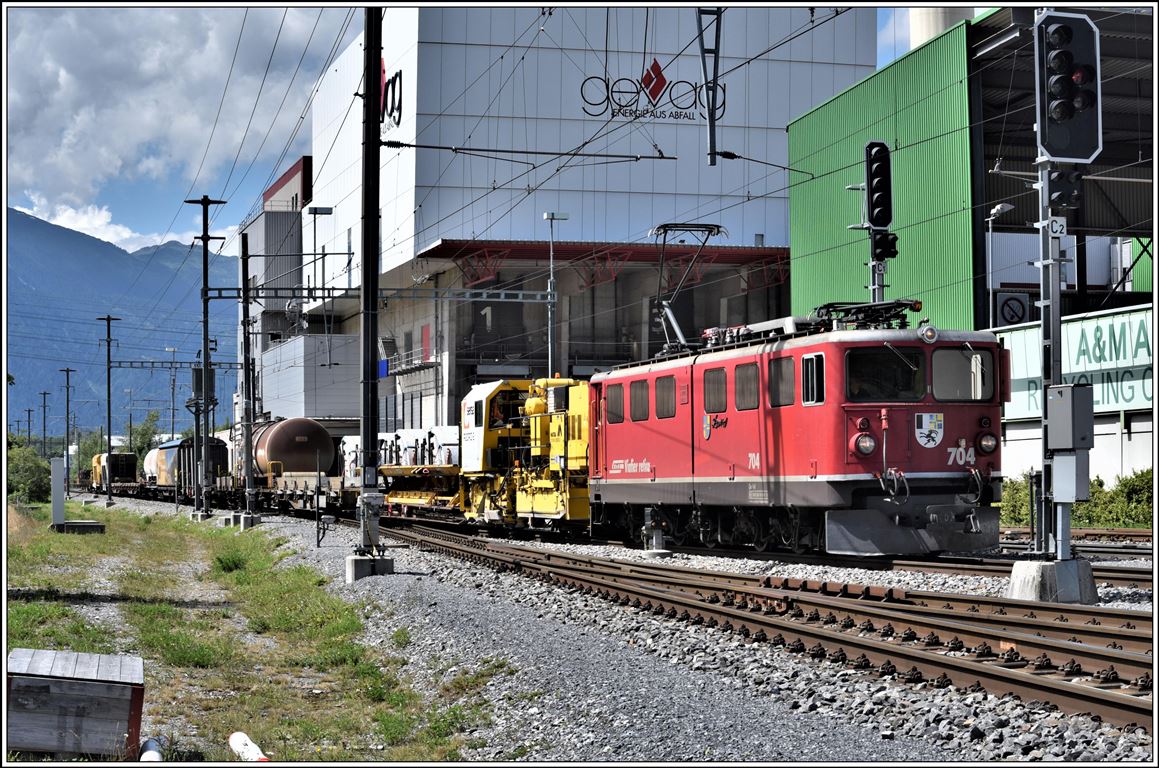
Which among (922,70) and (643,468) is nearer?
(643,468)

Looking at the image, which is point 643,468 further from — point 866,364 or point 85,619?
point 85,619

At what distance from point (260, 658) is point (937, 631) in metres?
7.35

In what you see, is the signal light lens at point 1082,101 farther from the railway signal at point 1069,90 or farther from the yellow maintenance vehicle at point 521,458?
the yellow maintenance vehicle at point 521,458

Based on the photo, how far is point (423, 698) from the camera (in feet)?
37.0

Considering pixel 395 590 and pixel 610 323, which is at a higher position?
pixel 610 323

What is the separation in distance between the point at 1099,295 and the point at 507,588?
128 ft

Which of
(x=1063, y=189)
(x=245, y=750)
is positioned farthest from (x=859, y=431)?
(x=245, y=750)

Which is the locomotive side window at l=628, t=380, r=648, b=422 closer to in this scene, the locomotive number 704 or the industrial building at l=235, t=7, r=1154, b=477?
the locomotive number 704

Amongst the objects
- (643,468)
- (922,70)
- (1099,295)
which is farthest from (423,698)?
(1099,295)

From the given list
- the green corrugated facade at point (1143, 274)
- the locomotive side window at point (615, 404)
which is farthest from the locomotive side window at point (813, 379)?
the green corrugated facade at point (1143, 274)

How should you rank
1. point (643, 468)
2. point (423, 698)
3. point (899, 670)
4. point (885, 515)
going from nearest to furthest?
1. point (899, 670)
2. point (423, 698)
3. point (885, 515)
4. point (643, 468)

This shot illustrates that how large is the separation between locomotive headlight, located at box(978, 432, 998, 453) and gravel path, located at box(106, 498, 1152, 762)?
324cm

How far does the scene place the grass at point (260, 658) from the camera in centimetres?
979

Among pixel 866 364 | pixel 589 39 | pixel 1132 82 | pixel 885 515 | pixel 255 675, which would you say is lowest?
pixel 255 675
